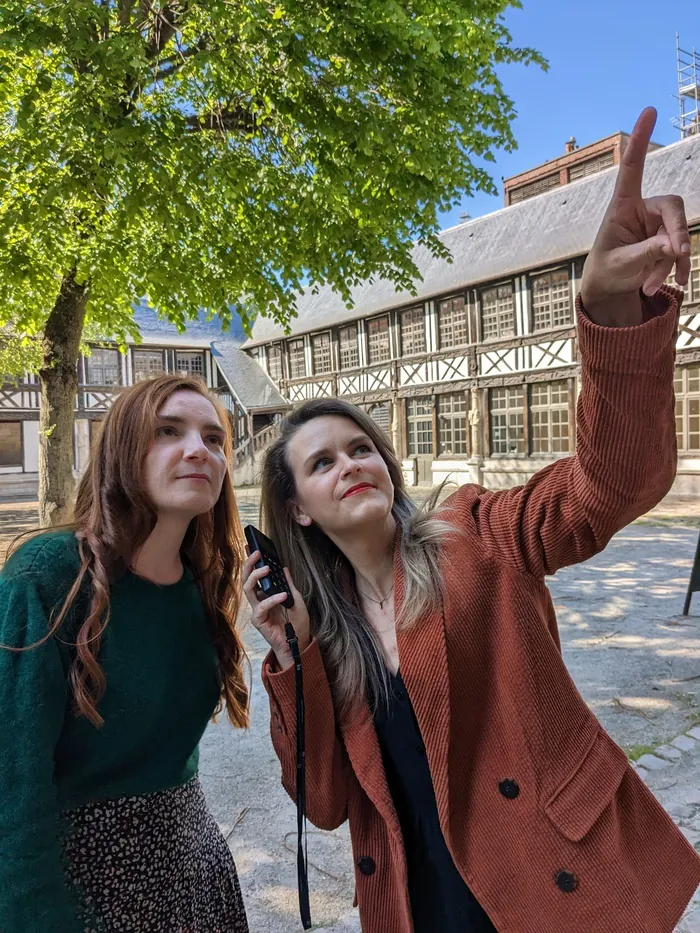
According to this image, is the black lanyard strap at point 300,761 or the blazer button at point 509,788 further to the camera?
the black lanyard strap at point 300,761

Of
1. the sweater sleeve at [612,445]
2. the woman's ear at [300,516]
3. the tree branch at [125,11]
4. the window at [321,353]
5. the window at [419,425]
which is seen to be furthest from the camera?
the window at [321,353]

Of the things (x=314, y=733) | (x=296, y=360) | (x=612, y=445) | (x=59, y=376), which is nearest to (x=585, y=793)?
(x=314, y=733)

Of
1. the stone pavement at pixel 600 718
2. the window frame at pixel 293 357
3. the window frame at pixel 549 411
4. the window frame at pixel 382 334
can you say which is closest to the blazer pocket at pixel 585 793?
the stone pavement at pixel 600 718

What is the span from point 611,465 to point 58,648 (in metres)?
1.17

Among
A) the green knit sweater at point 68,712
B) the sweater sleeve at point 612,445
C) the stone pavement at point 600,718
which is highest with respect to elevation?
the sweater sleeve at point 612,445

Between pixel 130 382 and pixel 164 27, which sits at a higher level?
pixel 164 27

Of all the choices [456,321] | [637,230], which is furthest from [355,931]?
[456,321]

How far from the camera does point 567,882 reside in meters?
1.29

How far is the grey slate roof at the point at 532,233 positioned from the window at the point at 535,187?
468 cm

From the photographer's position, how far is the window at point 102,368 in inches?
957

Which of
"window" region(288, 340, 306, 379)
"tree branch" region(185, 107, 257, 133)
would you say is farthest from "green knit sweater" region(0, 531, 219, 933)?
"window" region(288, 340, 306, 379)

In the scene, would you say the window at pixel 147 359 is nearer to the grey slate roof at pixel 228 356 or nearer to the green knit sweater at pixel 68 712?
the grey slate roof at pixel 228 356

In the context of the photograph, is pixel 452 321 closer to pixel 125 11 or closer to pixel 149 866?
pixel 125 11

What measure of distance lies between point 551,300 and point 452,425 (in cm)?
510
